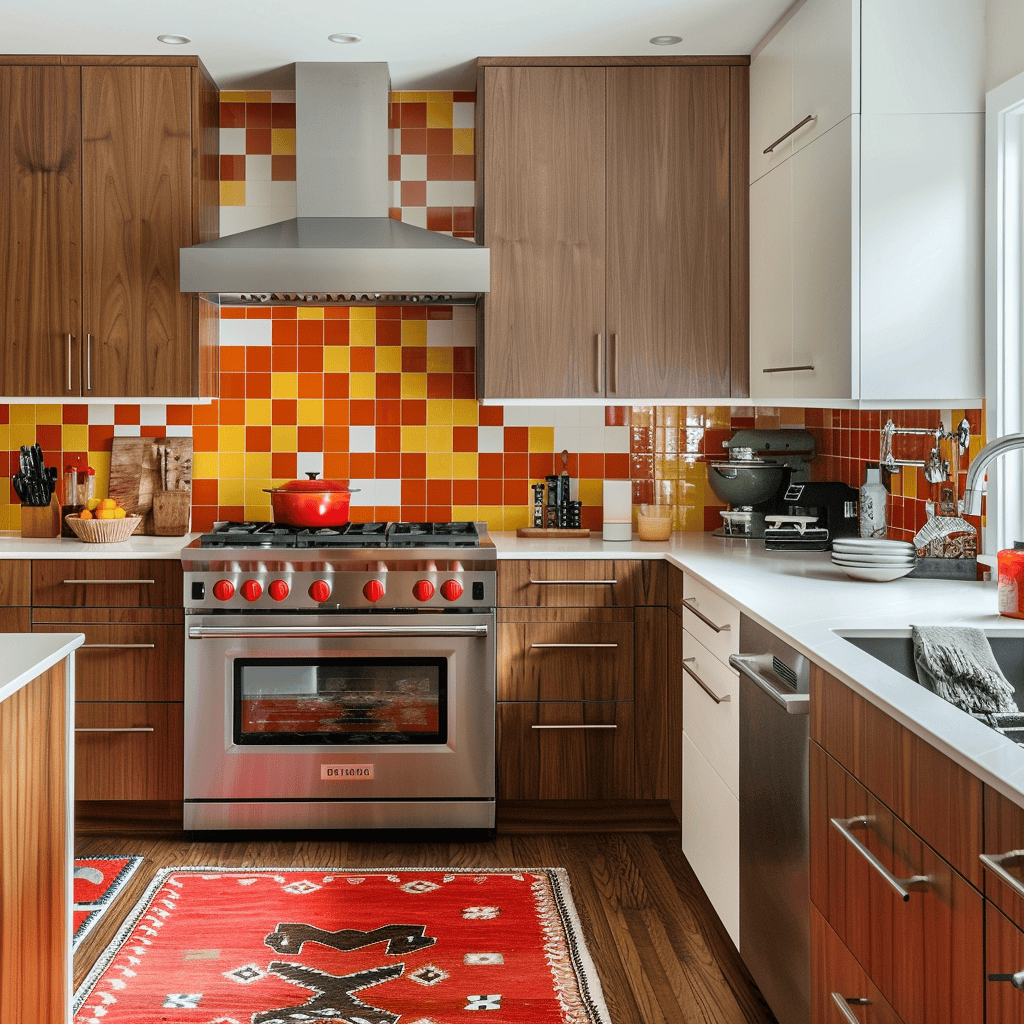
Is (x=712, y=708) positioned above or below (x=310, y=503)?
below

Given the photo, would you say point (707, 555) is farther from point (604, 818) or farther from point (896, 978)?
point (896, 978)

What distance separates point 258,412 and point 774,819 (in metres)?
2.46

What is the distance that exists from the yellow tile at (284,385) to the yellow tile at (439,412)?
0.48m

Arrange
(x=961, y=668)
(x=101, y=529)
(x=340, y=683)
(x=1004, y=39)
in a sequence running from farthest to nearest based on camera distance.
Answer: (x=101, y=529) < (x=340, y=683) < (x=1004, y=39) < (x=961, y=668)

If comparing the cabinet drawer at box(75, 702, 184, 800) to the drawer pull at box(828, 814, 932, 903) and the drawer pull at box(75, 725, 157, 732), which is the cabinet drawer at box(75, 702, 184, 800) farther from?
the drawer pull at box(828, 814, 932, 903)

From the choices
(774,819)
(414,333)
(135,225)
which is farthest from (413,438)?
(774,819)

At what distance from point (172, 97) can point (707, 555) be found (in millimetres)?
2230

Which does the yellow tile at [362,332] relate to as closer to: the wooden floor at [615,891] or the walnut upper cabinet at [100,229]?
the walnut upper cabinet at [100,229]

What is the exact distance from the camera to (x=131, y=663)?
11.1 ft

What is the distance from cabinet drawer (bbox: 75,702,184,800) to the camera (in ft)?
11.1

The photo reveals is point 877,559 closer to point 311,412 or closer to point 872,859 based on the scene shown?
point 872,859

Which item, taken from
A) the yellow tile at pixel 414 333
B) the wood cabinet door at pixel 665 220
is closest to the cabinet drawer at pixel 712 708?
the wood cabinet door at pixel 665 220

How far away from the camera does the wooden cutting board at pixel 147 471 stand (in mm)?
3869

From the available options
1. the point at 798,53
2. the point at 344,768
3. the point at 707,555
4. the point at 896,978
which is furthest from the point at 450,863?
the point at 798,53
